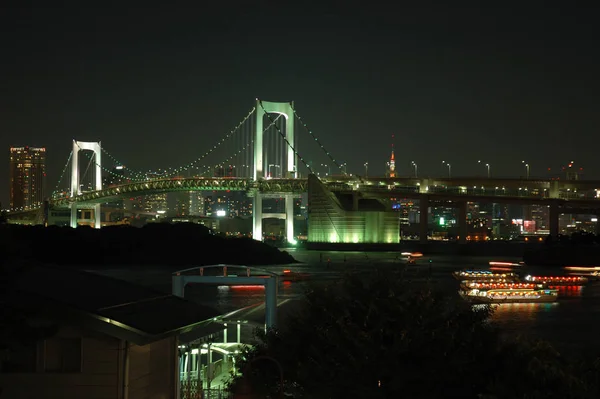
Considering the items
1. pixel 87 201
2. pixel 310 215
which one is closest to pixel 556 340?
pixel 310 215

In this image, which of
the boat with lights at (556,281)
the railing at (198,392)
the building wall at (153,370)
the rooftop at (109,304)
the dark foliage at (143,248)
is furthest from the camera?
the dark foliage at (143,248)

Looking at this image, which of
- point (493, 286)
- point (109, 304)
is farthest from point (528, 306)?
point (109, 304)

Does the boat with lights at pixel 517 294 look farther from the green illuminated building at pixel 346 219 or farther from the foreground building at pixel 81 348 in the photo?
the green illuminated building at pixel 346 219

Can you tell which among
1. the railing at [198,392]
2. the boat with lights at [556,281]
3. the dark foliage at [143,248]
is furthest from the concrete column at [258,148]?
the railing at [198,392]

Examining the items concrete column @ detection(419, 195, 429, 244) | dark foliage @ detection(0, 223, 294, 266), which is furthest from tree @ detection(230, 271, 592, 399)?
concrete column @ detection(419, 195, 429, 244)

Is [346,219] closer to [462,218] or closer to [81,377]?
[462,218]

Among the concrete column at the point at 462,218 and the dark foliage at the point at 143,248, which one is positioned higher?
the concrete column at the point at 462,218

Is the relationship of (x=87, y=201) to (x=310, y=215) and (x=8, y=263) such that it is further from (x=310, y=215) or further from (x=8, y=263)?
(x=8, y=263)

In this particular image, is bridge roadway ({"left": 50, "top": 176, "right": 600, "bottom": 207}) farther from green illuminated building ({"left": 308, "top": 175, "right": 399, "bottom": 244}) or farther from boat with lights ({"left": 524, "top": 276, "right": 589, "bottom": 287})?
boat with lights ({"left": 524, "top": 276, "right": 589, "bottom": 287})
